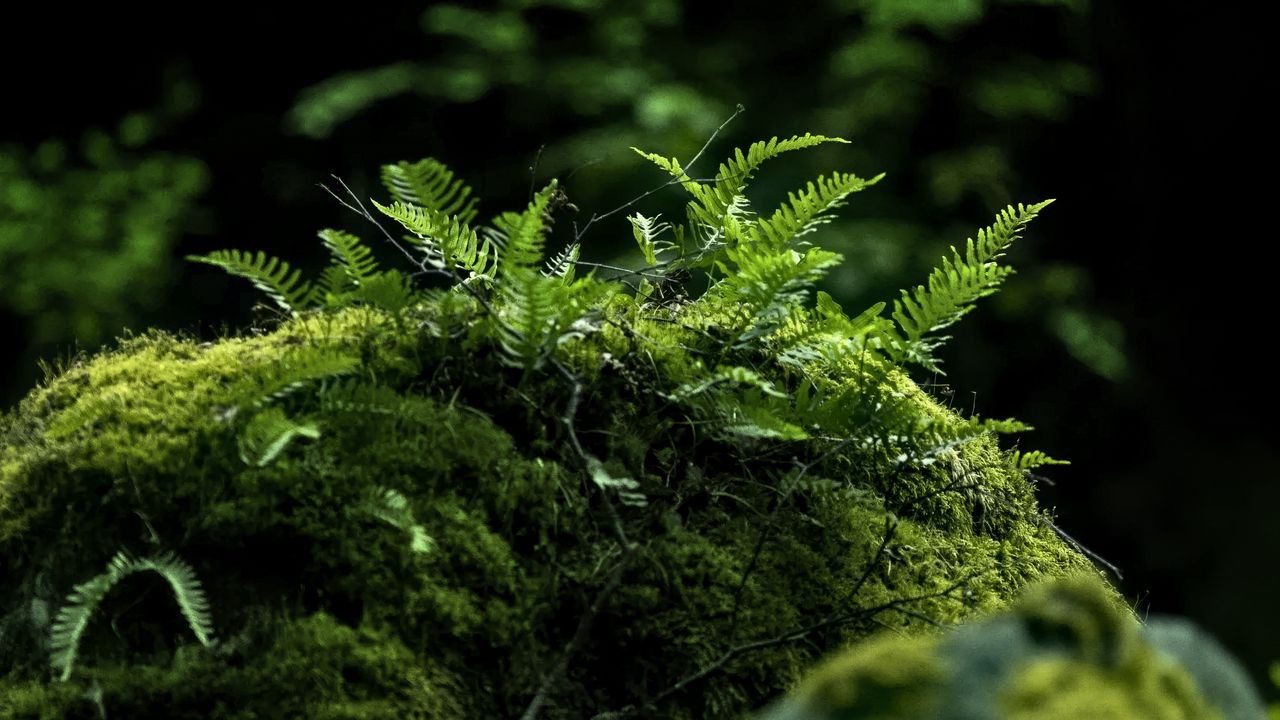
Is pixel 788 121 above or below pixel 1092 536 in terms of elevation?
above

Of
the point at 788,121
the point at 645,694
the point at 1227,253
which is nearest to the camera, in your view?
the point at 645,694

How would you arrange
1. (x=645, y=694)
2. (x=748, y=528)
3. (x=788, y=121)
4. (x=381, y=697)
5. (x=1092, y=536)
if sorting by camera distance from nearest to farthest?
(x=381, y=697), (x=645, y=694), (x=748, y=528), (x=788, y=121), (x=1092, y=536)

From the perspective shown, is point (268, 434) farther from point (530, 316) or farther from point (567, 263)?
point (567, 263)

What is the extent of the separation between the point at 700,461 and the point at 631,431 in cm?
18

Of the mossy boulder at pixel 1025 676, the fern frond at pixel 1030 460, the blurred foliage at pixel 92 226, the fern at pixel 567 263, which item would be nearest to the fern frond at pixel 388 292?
the fern at pixel 567 263

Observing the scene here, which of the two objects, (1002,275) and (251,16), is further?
(251,16)

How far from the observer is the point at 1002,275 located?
2404 mm

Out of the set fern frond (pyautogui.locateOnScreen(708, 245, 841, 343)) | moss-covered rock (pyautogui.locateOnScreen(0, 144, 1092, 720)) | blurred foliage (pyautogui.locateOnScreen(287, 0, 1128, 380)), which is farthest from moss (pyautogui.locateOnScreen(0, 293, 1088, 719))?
blurred foliage (pyautogui.locateOnScreen(287, 0, 1128, 380))

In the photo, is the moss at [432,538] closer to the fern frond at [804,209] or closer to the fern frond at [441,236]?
the fern frond at [441,236]

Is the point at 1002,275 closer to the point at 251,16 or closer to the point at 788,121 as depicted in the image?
the point at 788,121

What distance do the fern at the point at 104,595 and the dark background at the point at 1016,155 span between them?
5769mm

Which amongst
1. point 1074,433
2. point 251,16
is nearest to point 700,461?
point 1074,433

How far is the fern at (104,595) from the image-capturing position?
5.82ft

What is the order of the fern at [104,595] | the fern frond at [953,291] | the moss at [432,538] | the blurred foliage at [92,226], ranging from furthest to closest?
the blurred foliage at [92,226] < the fern frond at [953,291] < the moss at [432,538] < the fern at [104,595]
